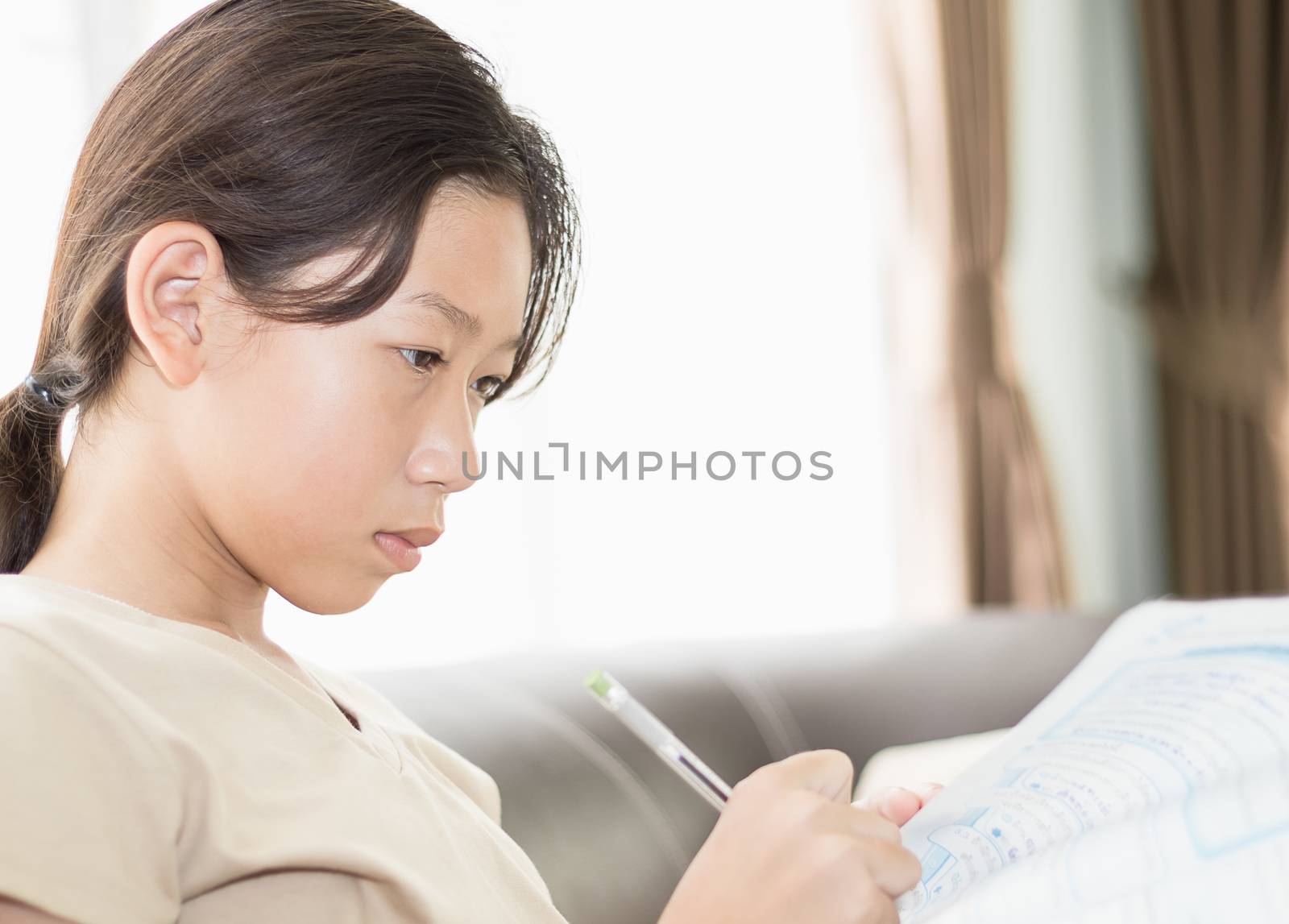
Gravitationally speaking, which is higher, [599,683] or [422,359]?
[422,359]

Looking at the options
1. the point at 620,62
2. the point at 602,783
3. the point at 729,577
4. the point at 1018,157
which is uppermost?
the point at 620,62

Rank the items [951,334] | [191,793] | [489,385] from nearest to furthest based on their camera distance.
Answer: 1. [191,793]
2. [489,385]
3. [951,334]

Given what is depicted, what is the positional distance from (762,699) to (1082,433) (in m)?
1.93

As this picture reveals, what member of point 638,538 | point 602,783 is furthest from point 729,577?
point 602,783

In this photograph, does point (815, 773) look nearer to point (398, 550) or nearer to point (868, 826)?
point (868, 826)

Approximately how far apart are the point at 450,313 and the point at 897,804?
39cm

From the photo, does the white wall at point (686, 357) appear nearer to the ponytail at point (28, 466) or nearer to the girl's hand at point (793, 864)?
the ponytail at point (28, 466)

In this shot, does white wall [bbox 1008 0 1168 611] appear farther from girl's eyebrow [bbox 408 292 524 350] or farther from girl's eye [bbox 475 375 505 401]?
girl's eyebrow [bbox 408 292 524 350]

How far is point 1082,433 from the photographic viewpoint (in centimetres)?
294

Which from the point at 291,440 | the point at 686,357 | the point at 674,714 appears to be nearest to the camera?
the point at 291,440

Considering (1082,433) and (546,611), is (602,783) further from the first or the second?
(1082,433)

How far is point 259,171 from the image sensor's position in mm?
729

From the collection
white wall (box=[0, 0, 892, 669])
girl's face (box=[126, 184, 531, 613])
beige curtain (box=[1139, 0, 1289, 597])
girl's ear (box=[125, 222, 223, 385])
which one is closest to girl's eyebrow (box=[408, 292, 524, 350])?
girl's face (box=[126, 184, 531, 613])

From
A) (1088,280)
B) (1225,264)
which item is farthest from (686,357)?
(1225,264)
